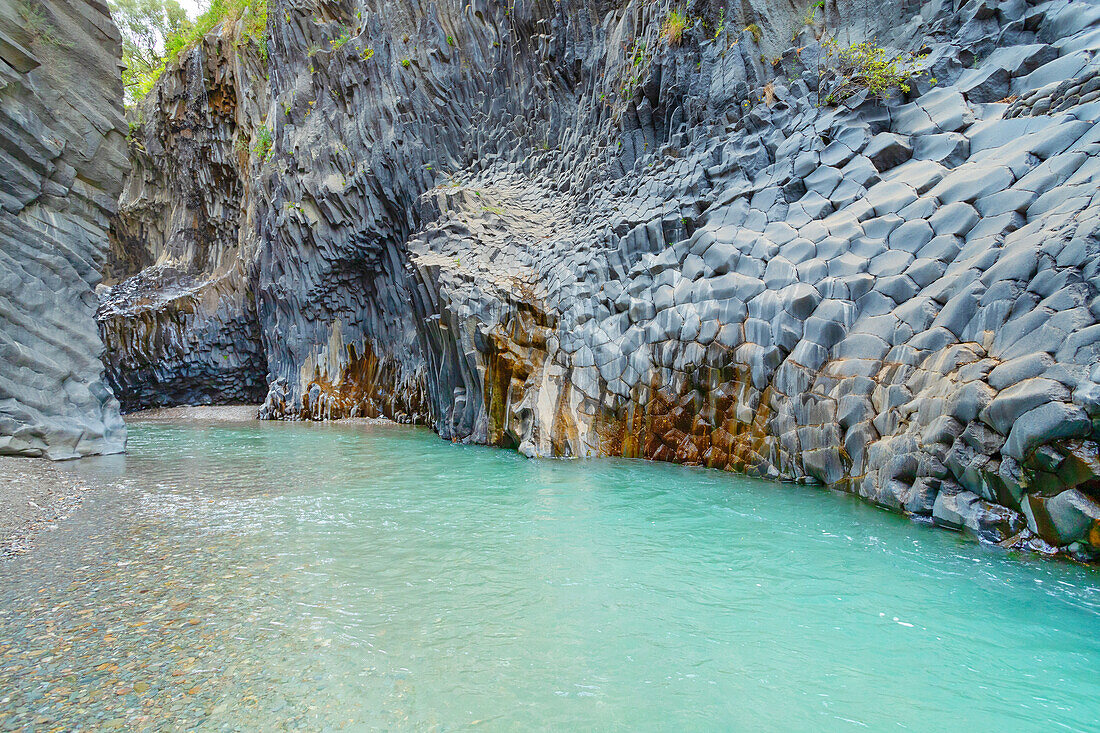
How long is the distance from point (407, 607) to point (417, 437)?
10079 mm

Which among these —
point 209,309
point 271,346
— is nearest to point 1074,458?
point 271,346

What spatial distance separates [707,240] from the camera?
8.72 meters

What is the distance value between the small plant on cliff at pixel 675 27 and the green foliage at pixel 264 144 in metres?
15.0

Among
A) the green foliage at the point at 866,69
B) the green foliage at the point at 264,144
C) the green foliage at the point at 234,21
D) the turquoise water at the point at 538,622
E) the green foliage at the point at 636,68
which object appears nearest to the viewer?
the turquoise water at the point at 538,622

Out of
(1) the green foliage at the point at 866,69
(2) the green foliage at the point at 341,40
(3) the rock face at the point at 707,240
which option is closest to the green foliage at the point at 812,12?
(3) the rock face at the point at 707,240

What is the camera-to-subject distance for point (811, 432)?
6.52 meters

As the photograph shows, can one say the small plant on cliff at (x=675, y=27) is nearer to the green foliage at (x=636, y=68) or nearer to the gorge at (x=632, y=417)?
the gorge at (x=632, y=417)

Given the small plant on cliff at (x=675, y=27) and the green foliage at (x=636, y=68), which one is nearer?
the small plant on cliff at (x=675, y=27)

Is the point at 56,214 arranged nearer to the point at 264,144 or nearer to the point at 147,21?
the point at 264,144

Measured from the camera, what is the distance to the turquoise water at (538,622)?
2.42 meters

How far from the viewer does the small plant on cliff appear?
33.6 feet

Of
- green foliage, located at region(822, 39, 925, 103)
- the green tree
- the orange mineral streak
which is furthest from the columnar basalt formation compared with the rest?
green foliage, located at region(822, 39, 925, 103)

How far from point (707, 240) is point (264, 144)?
1783 cm

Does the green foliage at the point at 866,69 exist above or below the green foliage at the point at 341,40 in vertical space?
below
